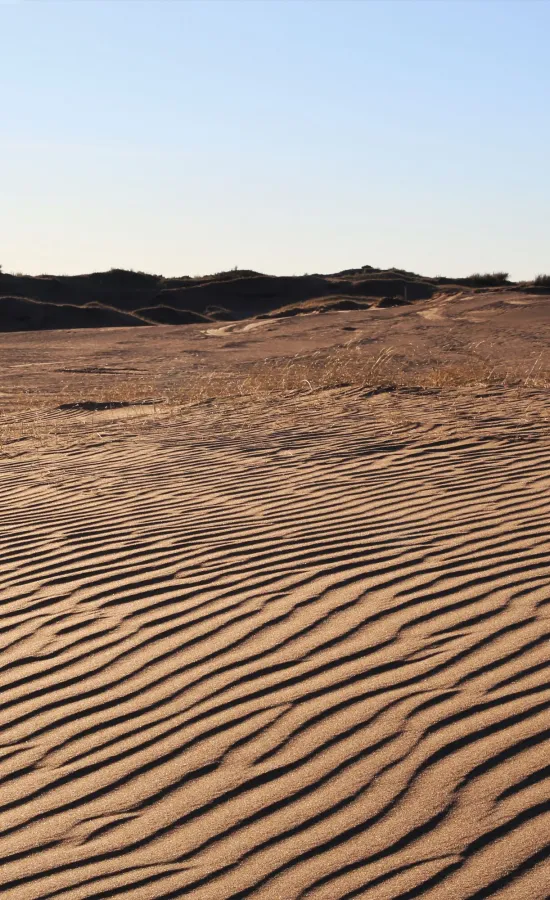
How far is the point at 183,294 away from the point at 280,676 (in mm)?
48688

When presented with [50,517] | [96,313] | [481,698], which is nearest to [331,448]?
[50,517]

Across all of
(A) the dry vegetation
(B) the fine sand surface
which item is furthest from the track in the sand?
(A) the dry vegetation

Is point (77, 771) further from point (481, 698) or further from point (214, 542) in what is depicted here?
point (214, 542)

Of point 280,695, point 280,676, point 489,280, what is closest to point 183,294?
point 489,280

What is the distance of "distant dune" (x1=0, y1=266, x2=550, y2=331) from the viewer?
4041 cm

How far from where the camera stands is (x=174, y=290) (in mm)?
52406

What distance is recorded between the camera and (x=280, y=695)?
11.6 feet

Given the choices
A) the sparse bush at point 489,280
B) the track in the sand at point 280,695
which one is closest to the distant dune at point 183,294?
the sparse bush at point 489,280

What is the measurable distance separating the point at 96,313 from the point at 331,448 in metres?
33.0

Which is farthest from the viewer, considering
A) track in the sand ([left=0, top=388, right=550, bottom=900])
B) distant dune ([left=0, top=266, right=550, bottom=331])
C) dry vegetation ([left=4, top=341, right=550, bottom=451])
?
distant dune ([left=0, top=266, right=550, bottom=331])

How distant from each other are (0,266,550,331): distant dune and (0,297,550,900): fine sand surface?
33.1 meters

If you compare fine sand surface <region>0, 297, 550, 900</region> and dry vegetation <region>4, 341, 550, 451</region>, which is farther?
dry vegetation <region>4, 341, 550, 451</region>

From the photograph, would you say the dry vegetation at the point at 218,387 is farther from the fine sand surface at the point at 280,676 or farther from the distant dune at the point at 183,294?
the distant dune at the point at 183,294

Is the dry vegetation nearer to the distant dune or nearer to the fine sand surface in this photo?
the fine sand surface
